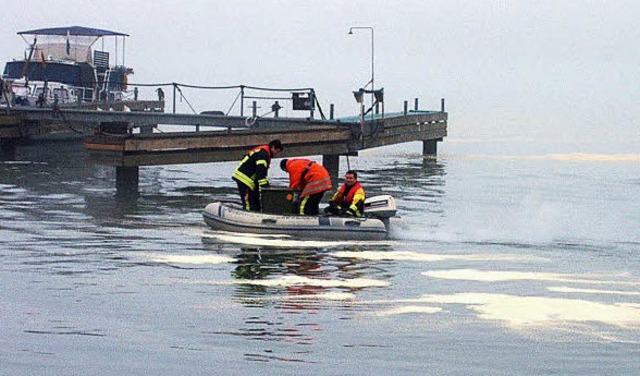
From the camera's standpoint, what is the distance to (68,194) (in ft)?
108

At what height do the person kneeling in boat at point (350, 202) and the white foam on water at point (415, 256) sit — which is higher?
the person kneeling in boat at point (350, 202)

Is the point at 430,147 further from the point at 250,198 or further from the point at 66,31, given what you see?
the point at 250,198

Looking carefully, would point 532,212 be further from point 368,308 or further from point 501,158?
point 501,158

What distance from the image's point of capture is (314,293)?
1681cm

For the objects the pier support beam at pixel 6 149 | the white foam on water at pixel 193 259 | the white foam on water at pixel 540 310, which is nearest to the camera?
the white foam on water at pixel 540 310

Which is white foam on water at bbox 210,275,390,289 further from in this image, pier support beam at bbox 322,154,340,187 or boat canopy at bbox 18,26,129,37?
boat canopy at bbox 18,26,129,37

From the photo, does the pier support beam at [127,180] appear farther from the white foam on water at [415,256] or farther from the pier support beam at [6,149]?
the white foam on water at [415,256]

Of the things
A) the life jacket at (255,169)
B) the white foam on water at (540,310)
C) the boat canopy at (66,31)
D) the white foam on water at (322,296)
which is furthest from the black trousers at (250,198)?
the boat canopy at (66,31)

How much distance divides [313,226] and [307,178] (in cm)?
92

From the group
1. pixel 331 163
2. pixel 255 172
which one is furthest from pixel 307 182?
pixel 331 163

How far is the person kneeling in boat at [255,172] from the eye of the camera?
24031 millimetres

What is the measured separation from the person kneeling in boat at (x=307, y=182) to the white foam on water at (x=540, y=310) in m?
7.31

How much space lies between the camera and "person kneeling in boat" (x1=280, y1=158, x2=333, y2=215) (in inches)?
936

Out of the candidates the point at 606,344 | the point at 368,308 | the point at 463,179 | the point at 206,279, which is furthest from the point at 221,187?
the point at 606,344
